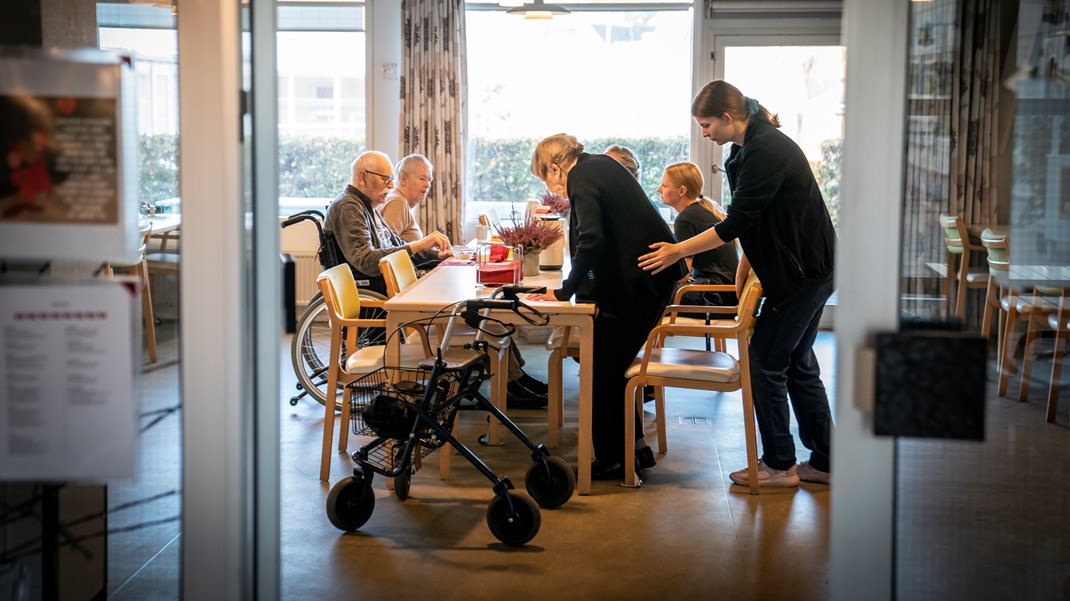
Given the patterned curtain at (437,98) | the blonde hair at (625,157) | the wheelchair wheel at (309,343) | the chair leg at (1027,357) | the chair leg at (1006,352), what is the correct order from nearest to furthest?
1. the chair leg at (1006,352)
2. the chair leg at (1027,357)
3. the wheelchair wheel at (309,343)
4. the blonde hair at (625,157)
5. the patterned curtain at (437,98)

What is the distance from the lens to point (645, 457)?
4461mm

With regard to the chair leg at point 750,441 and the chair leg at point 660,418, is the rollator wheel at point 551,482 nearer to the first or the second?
the chair leg at point 750,441

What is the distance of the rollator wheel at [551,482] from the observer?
3.95 metres

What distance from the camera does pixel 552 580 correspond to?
3.29 m

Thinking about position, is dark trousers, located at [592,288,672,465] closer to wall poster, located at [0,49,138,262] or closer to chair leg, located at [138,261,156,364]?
chair leg, located at [138,261,156,364]

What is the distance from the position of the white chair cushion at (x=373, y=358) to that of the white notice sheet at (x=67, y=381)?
245cm

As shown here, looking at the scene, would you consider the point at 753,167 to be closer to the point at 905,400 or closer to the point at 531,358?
the point at 905,400

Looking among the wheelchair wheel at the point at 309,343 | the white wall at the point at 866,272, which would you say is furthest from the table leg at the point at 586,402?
the white wall at the point at 866,272

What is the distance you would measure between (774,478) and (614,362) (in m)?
0.78

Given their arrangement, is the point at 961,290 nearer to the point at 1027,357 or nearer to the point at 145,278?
the point at 1027,357

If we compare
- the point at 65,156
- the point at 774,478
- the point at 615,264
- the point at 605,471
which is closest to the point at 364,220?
the point at 615,264

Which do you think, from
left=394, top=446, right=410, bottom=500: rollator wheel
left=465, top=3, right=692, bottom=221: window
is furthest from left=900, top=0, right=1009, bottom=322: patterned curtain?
left=465, top=3, right=692, bottom=221: window

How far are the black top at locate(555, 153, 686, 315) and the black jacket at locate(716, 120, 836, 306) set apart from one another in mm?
337

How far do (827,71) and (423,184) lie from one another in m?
3.71
